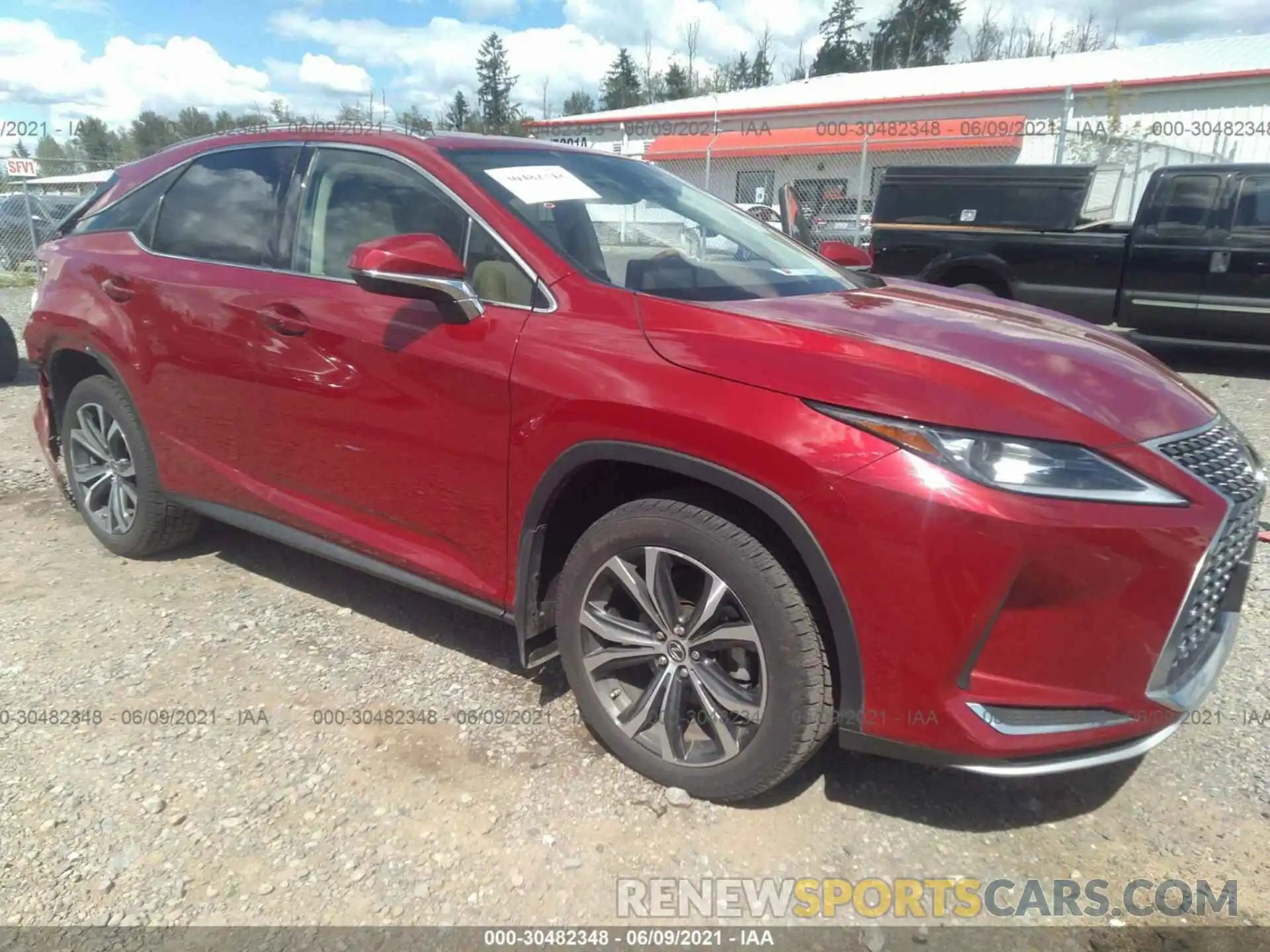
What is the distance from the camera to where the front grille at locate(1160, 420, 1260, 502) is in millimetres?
2158

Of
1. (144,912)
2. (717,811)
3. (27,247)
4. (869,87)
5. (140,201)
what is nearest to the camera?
(144,912)

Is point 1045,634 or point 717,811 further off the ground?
point 1045,634

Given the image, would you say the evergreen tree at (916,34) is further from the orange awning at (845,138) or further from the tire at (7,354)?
the tire at (7,354)

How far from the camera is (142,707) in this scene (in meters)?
3.04

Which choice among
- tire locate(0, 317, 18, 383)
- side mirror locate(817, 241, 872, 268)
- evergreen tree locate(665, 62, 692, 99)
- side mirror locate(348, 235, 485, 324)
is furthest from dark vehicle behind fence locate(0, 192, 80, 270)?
evergreen tree locate(665, 62, 692, 99)

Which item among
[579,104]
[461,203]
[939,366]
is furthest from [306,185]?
[579,104]

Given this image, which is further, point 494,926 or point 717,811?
point 717,811

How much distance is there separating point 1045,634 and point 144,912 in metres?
2.20

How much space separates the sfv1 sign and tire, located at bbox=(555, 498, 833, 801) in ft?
54.0

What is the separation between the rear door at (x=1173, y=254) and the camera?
845cm

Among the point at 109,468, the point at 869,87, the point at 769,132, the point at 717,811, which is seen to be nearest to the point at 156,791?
the point at 717,811

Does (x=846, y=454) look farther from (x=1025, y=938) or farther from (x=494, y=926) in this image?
(x=494, y=926)

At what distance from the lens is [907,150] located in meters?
19.0

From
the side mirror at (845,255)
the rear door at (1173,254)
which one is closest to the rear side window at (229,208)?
Result: the side mirror at (845,255)
